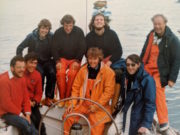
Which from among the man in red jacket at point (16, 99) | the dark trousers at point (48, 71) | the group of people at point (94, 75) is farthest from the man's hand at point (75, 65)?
the man in red jacket at point (16, 99)

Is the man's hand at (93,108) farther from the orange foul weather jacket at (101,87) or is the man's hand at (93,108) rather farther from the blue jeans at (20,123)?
the blue jeans at (20,123)

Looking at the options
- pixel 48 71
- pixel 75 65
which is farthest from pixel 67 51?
pixel 48 71

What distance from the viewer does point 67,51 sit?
2746 mm

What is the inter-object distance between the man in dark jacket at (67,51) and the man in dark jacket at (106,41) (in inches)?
3.6

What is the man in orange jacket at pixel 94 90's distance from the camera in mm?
2574

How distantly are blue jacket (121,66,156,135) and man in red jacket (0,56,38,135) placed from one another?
32.6 inches

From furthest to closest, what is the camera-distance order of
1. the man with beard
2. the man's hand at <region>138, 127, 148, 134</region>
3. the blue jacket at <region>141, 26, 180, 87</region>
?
the man with beard
the blue jacket at <region>141, 26, 180, 87</region>
the man's hand at <region>138, 127, 148, 134</region>

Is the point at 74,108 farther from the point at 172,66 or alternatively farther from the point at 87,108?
the point at 172,66

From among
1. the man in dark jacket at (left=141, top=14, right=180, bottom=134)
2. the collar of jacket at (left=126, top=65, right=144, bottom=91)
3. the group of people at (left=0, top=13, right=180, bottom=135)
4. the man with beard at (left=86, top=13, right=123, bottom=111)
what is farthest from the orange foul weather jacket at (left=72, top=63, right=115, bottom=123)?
the man in dark jacket at (left=141, top=14, right=180, bottom=134)

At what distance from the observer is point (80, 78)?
104 inches

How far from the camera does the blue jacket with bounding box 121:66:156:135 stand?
96.1 inches

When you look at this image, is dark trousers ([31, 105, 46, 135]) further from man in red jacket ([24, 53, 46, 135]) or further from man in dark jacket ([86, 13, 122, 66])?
man in dark jacket ([86, 13, 122, 66])

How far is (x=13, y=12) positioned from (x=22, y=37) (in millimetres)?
240

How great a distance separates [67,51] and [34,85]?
0.41m
